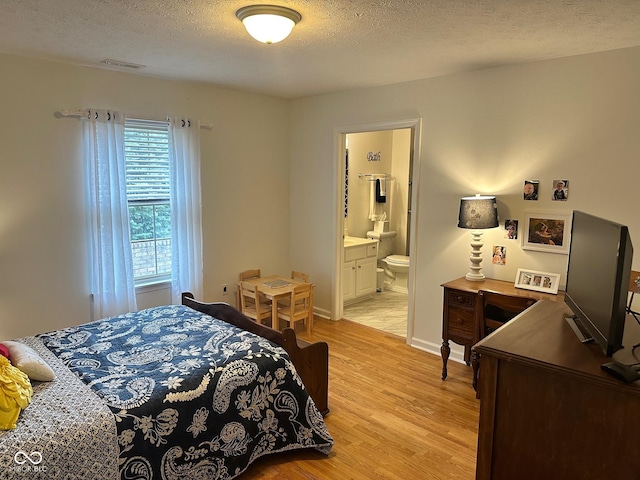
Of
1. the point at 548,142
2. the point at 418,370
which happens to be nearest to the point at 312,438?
the point at 418,370

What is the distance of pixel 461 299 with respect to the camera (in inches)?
135

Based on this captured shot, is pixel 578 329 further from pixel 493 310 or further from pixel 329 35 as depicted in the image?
pixel 329 35

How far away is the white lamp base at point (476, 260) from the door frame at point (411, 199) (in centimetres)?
63

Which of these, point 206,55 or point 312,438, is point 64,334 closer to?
point 312,438

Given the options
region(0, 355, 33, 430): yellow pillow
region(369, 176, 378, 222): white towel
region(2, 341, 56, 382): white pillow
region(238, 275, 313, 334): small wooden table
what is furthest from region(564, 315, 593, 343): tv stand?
region(369, 176, 378, 222): white towel

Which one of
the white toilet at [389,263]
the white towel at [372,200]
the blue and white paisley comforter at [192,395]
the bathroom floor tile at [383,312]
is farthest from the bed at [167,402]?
the white towel at [372,200]

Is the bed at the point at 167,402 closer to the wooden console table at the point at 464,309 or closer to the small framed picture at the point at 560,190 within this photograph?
the wooden console table at the point at 464,309

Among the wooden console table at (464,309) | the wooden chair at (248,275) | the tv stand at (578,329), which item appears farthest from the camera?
the wooden chair at (248,275)

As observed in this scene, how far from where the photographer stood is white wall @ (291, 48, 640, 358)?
119 inches

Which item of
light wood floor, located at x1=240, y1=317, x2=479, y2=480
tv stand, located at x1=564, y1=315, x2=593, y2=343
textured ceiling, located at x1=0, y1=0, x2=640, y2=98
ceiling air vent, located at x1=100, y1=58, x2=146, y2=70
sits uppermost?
ceiling air vent, located at x1=100, y1=58, x2=146, y2=70

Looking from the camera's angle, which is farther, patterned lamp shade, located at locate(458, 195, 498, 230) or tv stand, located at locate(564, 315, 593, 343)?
patterned lamp shade, located at locate(458, 195, 498, 230)

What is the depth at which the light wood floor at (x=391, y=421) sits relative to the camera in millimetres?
2490

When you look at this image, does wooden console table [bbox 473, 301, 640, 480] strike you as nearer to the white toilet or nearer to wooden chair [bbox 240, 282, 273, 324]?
wooden chair [bbox 240, 282, 273, 324]

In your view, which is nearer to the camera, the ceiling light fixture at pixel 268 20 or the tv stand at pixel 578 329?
the tv stand at pixel 578 329
